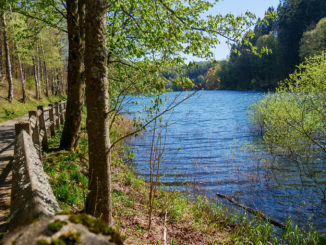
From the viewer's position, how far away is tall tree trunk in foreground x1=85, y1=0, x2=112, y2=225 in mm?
3213

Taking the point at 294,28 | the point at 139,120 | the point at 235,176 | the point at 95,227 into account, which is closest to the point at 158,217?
the point at 139,120

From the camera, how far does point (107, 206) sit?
3.75 meters

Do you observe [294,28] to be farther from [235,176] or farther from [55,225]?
[55,225]

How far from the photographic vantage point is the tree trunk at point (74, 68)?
716 centimetres

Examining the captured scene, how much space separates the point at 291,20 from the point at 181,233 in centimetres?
8396

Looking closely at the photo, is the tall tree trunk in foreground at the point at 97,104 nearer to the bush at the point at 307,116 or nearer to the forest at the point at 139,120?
the forest at the point at 139,120

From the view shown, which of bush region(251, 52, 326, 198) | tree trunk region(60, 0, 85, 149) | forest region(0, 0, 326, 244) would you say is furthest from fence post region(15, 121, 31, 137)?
bush region(251, 52, 326, 198)

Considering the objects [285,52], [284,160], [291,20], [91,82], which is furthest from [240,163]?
[291,20]

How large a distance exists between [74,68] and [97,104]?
464cm

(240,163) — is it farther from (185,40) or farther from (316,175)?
(185,40)

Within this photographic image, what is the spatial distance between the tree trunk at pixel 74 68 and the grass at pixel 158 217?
79cm

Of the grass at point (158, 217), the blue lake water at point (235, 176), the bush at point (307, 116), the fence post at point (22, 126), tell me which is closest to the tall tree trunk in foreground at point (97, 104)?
the grass at point (158, 217)

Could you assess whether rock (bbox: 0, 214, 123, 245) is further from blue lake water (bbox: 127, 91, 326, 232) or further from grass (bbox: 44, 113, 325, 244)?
blue lake water (bbox: 127, 91, 326, 232)

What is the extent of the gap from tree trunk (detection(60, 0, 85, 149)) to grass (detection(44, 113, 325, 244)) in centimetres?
79
